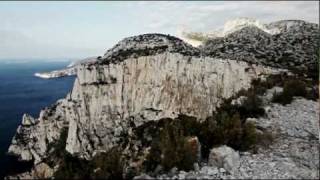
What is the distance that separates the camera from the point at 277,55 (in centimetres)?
4794

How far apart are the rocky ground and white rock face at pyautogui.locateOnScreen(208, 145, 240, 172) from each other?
4.2 inches

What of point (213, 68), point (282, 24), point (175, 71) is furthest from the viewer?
point (282, 24)

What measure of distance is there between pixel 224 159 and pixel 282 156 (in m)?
1.94

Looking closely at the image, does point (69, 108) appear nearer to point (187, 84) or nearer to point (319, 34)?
point (187, 84)

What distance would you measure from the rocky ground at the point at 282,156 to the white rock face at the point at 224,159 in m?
0.11

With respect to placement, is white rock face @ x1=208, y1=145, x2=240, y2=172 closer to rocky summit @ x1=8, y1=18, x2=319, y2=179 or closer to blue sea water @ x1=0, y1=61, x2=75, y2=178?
rocky summit @ x1=8, y1=18, x2=319, y2=179

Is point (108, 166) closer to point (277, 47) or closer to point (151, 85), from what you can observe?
point (277, 47)

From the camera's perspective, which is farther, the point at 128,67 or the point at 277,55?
the point at 128,67

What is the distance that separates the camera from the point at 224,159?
10.3m

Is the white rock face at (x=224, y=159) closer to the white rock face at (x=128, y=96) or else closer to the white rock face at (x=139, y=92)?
the white rock face at (x=139, y=92)

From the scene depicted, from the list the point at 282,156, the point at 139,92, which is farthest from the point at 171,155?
the point at 139,92

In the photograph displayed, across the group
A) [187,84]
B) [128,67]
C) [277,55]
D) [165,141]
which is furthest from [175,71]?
[165,141]

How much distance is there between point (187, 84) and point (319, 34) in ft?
56.1

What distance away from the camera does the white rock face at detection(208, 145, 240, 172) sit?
1023cm
